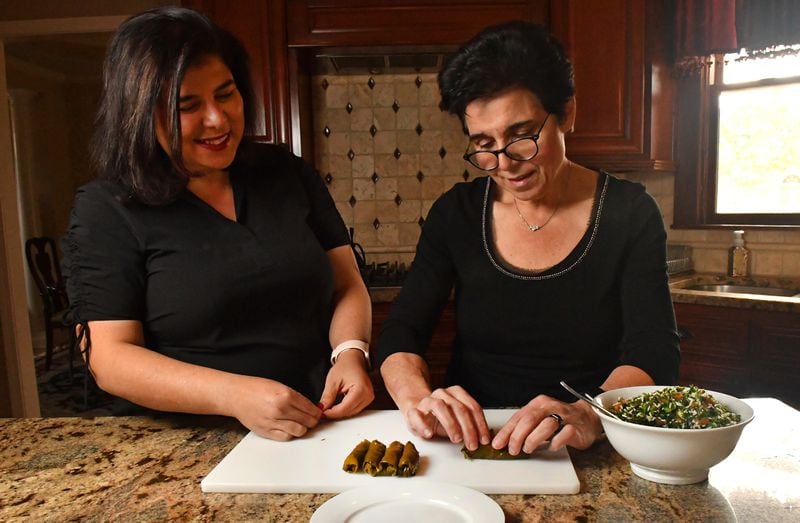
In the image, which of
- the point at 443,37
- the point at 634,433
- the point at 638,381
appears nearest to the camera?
the point at 634,433

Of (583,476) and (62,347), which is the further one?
(62,347)

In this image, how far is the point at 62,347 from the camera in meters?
5.70

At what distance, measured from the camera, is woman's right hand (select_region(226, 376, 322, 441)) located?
916 millimetres

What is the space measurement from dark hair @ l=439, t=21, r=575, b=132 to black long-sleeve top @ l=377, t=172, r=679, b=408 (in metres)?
0.26

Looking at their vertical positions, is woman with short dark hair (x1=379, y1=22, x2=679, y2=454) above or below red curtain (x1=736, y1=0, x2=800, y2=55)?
below

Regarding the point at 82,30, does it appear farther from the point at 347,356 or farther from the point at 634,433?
the point at 634,433

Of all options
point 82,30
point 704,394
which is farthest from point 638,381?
point 82,30

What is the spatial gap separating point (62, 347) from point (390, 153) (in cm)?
429

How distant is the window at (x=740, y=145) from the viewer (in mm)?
2596

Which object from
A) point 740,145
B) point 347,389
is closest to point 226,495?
point 347,389

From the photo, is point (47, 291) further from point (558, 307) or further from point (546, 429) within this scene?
point (546, 429)

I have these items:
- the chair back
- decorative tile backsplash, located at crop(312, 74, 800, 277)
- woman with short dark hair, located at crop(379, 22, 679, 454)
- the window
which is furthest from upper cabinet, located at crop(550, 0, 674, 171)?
the chair back

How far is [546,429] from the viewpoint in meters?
0.82

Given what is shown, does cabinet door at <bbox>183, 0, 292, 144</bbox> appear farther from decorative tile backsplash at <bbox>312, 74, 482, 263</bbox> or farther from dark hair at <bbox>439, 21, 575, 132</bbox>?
dark hair at <bbox>439, 21, 575, 132</bbox>
